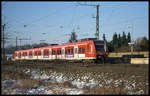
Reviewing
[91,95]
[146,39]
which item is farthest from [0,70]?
[146,39]

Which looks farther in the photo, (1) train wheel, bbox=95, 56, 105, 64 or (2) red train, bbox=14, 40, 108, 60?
(1) train wheel, bbox=95, 56, 105, 64

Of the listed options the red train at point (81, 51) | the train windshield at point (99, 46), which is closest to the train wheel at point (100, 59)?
the red train at point (81, 51)

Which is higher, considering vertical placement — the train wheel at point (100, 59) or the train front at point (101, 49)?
the train front at point (101, 49)

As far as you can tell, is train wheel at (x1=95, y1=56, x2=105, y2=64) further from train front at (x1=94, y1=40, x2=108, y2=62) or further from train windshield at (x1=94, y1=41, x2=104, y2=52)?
train windshield at (x1=94, y1=41, x2=104, y2=52)

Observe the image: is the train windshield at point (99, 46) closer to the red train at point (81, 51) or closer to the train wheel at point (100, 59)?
the red train at point (81, 51)

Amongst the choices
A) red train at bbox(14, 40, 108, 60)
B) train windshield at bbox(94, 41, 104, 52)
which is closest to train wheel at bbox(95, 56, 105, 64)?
red train at bbox(14, 40, 108, 60)

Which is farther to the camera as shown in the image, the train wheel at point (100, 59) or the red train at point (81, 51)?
the train wheel at point (100, 59)

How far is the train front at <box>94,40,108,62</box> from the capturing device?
24.2m

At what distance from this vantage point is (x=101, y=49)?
24625 millimetres

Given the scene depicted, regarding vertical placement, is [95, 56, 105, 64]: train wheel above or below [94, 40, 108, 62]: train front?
below

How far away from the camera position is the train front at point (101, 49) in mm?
24188

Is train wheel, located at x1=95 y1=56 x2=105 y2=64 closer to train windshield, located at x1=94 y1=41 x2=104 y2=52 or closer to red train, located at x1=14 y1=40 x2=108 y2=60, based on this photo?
red train, located at x1=14 y1=40 x2=108 y2=60

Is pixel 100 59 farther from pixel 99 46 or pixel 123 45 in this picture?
pixel 123 45

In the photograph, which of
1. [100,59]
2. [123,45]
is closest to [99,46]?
[100,59]
